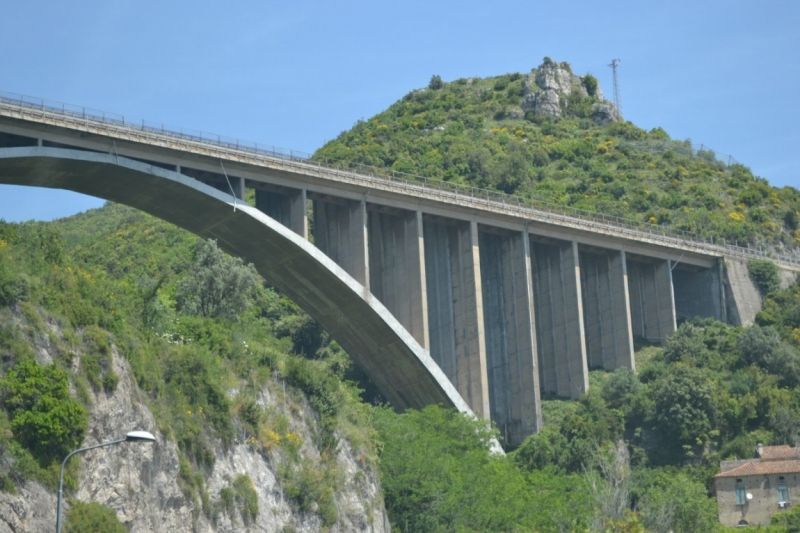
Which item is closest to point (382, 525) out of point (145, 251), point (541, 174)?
point (145, 251)

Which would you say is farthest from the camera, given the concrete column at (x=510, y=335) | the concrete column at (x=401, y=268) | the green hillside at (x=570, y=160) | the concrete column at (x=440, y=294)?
the green hillside at (x=570, y=160)

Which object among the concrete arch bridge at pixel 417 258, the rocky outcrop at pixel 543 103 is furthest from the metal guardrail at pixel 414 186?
the rocky outcrop at pixel 543 103

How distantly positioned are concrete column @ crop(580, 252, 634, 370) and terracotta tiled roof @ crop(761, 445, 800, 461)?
12.1 meters

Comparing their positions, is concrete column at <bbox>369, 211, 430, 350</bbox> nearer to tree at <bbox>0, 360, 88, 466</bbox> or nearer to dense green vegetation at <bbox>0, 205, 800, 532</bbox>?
dense green vegetation at <bbox>0, 205, 800, 532</bbox>

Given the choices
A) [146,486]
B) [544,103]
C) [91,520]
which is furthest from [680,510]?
[544,103]

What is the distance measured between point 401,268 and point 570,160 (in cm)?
5078

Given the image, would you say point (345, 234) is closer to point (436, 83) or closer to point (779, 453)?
point (779, 453)

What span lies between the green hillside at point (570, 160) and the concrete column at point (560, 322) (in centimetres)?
2008

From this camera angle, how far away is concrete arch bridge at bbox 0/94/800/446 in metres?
65.5

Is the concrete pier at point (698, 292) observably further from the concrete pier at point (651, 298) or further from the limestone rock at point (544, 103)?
the limestone rock at point (544, 103)

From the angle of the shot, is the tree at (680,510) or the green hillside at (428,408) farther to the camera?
the tree at (680,510)

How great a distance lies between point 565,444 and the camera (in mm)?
76000

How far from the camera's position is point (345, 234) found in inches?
2921

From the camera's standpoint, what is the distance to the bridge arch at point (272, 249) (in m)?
63.9
